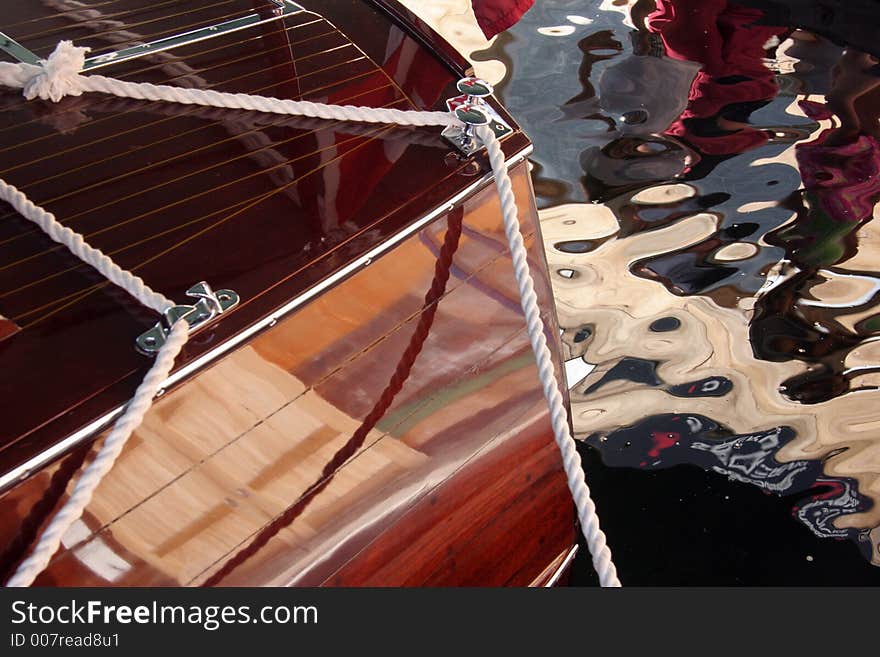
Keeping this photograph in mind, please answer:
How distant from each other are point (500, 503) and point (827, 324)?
0.95 metres

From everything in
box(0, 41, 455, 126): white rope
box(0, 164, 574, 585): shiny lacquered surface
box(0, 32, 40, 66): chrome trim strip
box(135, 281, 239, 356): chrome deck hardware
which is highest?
box(0, 32, 40, 66): chrome trim strip

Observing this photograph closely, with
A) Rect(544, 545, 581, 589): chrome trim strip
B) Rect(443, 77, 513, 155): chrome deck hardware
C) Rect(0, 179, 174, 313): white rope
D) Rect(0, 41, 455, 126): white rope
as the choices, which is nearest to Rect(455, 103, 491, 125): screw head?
Rect(443, 77, 513, 155): chrome deck hardware

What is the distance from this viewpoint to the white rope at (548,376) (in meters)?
0.97

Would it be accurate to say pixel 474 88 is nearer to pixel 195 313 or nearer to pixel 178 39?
pixel 178 39

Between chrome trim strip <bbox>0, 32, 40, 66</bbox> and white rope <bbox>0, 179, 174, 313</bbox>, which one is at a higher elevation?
chrome trim strip <bbox>0, 32, 40, 66</bbox>

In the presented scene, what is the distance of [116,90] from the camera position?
1137 millimetres

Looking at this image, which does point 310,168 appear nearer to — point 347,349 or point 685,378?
point 347,349

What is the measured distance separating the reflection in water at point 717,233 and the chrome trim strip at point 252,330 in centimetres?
68

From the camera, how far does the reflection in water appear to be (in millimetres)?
1664

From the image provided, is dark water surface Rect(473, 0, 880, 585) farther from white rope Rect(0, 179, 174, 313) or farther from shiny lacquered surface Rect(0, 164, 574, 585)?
white rope Rect(0, 179, 174, 313)

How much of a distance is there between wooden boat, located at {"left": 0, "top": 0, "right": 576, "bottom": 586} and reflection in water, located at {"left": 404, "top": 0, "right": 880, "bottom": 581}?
1.67 feet

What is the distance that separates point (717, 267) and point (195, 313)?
1.28m

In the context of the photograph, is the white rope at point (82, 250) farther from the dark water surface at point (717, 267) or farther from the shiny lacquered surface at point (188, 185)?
the dark water surface at point (717, 267)

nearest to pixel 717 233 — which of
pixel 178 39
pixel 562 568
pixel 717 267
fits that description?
pixel 717 267
